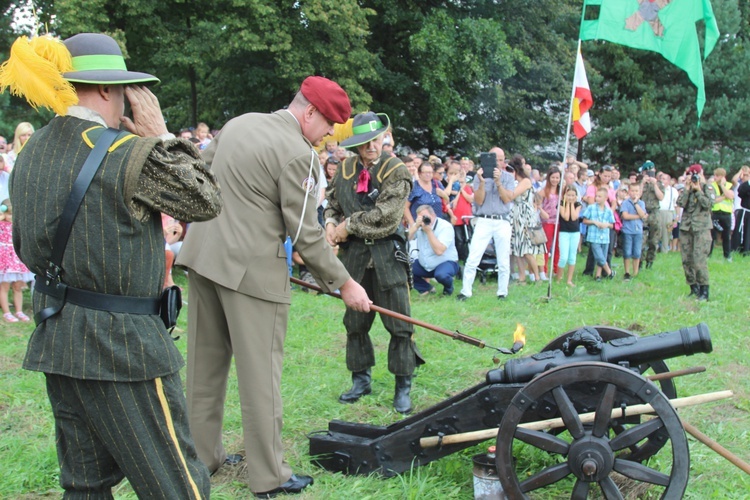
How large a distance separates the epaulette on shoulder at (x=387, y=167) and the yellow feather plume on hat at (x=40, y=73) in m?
2.79

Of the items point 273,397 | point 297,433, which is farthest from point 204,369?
point 297,433

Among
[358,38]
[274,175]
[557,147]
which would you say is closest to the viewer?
[274,175]

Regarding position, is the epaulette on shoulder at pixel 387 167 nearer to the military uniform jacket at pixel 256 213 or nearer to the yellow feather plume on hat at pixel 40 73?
the military uniform jacket at pixel 256 213

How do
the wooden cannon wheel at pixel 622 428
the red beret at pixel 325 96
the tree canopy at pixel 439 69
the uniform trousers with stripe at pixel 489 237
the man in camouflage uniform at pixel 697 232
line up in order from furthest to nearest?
the tree canopy at pixel 439 69, the uniform trousers with stripe at pixel 489 237, the man in camouflage uniform at pixel 697 232, the red beret at pixel 325 96, the wooden cannon wheel at pixel 622 428

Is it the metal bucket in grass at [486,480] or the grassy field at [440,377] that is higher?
the metal bucket in grass at [486,480]

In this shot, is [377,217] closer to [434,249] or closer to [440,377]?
[440,377]

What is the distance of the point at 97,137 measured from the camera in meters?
2.26

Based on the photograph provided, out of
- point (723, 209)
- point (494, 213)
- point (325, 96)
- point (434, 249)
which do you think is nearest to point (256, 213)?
point (325, 96)

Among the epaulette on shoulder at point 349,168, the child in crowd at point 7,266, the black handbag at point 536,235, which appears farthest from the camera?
the black handbag at point 536,235

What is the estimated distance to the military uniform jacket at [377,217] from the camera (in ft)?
15.7

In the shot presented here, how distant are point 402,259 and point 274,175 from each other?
1.70 metres

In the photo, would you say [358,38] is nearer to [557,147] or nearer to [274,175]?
[557,147]

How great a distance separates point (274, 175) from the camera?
345cm

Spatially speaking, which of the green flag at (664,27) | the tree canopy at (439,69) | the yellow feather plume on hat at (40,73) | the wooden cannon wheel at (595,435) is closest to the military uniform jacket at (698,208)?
the green flag at (664,27)
